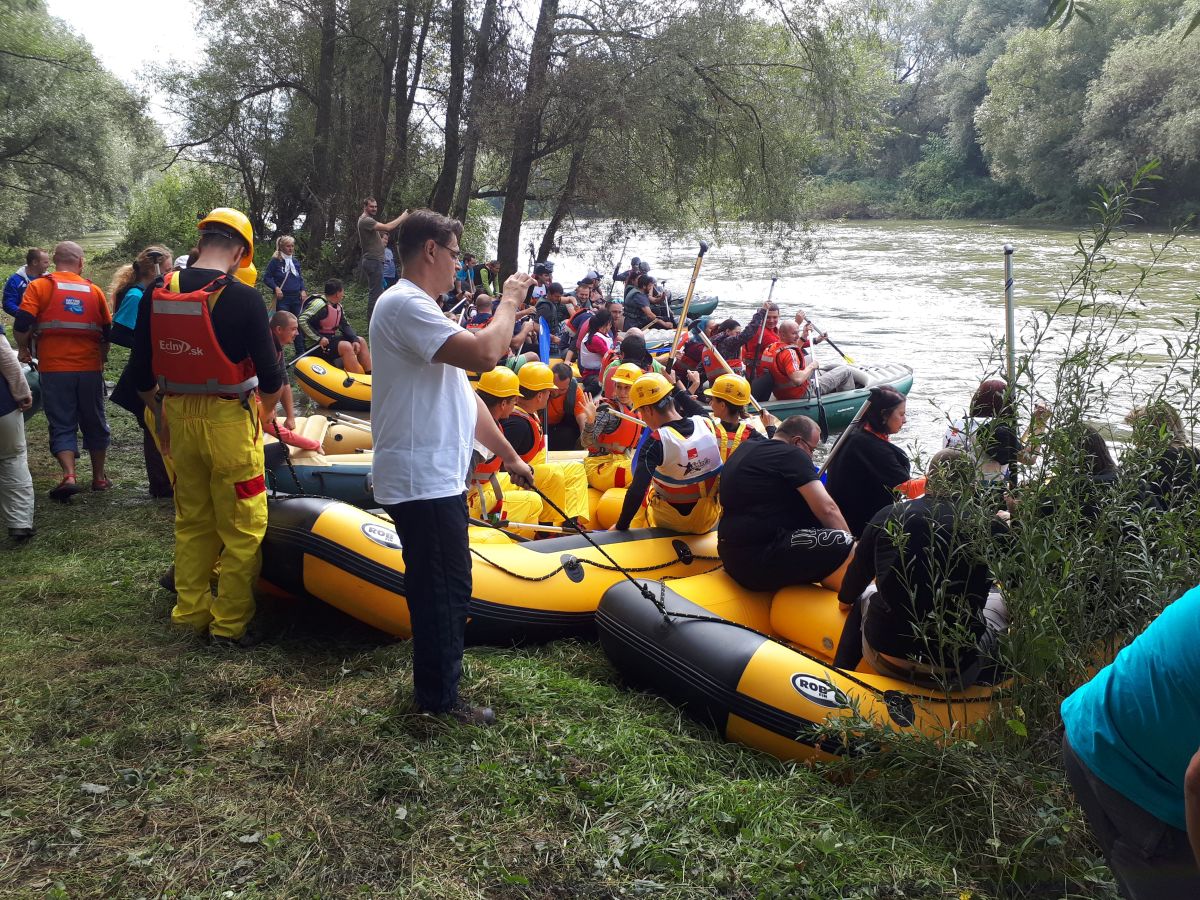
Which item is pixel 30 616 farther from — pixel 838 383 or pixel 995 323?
pixel 995 323

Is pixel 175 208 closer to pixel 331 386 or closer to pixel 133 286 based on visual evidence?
pixel 331 386

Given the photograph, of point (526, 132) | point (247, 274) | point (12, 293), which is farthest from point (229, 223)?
point (526, 132)

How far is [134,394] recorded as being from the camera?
16.1 ft

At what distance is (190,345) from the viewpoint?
368cm

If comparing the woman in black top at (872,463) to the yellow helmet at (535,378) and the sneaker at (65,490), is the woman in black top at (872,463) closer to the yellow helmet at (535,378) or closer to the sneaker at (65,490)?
the yellow helmet at (535,378)

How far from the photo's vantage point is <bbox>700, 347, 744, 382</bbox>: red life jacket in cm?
924

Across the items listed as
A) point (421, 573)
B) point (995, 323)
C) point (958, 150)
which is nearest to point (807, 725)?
point (421, 573)

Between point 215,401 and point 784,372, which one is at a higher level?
point 215,401

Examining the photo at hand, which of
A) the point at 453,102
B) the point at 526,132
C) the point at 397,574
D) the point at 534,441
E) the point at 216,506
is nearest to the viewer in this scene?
the point at 216,506

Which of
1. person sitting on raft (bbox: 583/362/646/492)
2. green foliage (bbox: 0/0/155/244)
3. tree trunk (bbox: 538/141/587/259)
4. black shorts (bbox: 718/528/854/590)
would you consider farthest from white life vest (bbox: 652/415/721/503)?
green foliage (bbox: 0/0/155/244)

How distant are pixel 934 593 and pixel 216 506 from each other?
107 inches

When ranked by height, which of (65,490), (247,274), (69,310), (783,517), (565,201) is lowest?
(65,490)

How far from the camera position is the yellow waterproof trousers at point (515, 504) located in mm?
5352

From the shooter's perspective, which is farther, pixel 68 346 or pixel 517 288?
pixel 68 346
